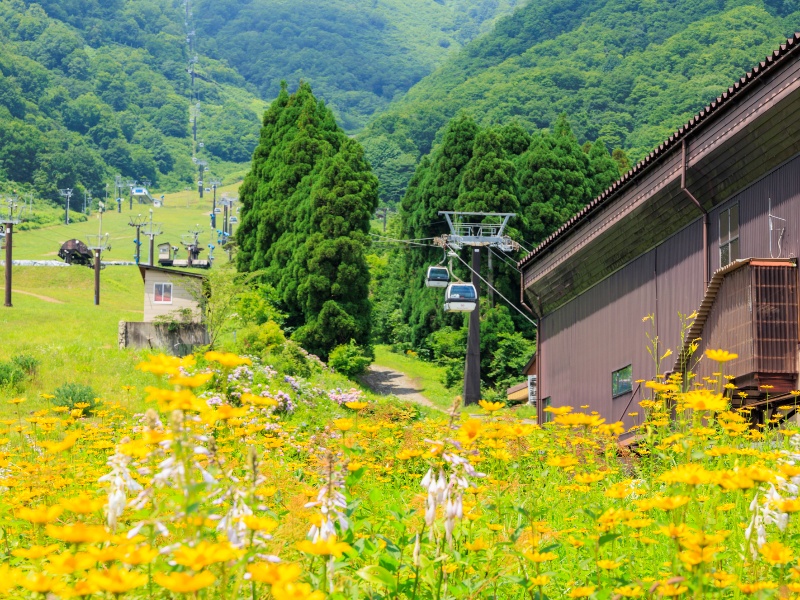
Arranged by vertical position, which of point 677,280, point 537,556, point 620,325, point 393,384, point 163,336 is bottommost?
point 393,384

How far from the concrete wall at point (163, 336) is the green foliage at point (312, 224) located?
198 inches

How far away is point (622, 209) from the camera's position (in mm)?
21000

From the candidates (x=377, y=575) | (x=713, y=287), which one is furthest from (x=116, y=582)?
(x=713, y=287)

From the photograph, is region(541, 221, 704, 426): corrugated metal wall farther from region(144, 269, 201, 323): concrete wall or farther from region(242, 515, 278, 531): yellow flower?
region(144, 269, 201, 323): concrete wall

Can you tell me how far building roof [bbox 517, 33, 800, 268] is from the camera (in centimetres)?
1495

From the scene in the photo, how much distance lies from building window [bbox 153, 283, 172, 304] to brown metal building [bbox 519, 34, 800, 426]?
1745 centimetres

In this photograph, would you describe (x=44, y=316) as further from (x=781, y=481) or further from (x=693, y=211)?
(x=781, y=481)

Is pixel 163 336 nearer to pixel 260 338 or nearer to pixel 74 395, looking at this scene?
pixel 260 338

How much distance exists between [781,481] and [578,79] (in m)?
121

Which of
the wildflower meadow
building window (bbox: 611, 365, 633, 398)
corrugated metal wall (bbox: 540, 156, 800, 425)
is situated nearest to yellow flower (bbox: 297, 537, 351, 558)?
the wildflower meadow

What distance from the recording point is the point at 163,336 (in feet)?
122

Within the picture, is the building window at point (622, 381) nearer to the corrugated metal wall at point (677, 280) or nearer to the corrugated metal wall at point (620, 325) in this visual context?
the corrugated metal wall at point (620, 325)

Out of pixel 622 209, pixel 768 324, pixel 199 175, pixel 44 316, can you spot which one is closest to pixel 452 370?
pixel 44 316

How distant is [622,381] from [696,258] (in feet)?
14.0
